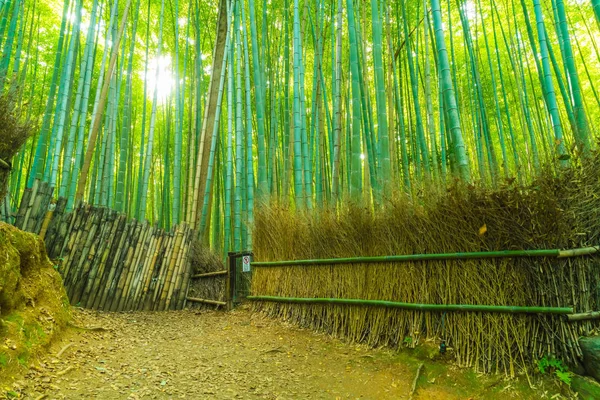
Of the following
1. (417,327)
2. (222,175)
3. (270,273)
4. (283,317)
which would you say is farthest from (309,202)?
(222,175)

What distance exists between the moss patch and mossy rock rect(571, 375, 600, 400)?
103 inches

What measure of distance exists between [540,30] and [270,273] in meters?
3.05

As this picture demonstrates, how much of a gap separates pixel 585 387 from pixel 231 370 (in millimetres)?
1933

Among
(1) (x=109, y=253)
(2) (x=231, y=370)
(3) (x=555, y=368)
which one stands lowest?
(2) (x=231, y=370)

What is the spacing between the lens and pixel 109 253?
3814 millimetres

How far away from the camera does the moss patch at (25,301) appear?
1.83 metres

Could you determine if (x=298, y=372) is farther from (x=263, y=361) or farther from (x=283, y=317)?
(x=283, y=317)

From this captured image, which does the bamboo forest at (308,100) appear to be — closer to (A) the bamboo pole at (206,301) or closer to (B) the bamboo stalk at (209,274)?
(B) the bamboo stalk at (209,274)

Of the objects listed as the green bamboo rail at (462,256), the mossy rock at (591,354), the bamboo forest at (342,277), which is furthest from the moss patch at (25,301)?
the mossy rock at (591,354)

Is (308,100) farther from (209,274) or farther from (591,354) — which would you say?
(591,354)

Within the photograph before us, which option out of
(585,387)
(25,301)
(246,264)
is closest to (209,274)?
(246,264)

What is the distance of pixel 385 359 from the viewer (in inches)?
95.3

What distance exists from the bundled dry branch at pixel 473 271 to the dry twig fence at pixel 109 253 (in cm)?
183

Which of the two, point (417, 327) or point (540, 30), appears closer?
point (417, 327)
